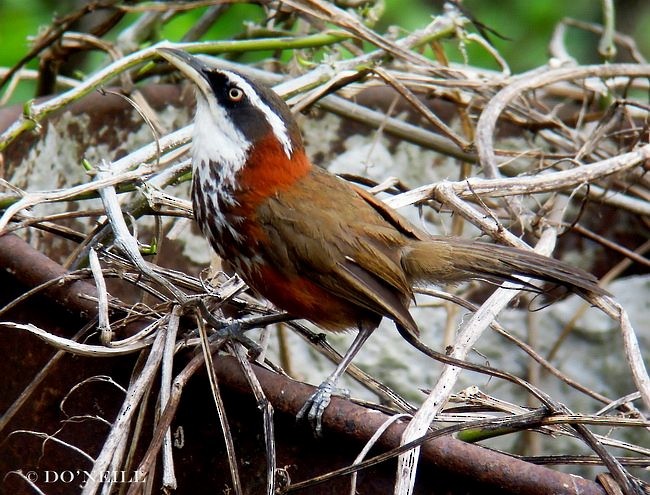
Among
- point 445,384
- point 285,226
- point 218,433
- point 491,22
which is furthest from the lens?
point 491,22

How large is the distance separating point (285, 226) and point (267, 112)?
1.20 ft

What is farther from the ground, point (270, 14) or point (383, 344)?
point (270, 14)

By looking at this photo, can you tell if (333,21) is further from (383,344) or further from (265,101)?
(383,344)

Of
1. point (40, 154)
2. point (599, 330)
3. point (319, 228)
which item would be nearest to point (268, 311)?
point (319, 228)

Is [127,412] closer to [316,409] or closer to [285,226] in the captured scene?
[316,409]

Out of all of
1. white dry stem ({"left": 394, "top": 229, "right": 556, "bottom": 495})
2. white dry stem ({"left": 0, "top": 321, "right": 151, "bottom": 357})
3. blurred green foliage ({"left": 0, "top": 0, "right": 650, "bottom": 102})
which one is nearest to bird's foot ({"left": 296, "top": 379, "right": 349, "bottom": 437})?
white dry stem ({"left": 394, "top": 229, "right": 556, "bottom": 495})

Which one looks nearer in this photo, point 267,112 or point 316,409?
point 316,409

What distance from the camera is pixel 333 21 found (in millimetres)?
4074

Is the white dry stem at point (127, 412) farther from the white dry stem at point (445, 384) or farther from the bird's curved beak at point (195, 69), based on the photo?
the bird's curved beak at point (195, 69)

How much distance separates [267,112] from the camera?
309 centimetres

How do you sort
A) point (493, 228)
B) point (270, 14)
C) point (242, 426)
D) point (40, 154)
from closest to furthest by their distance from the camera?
point (242, 426), point (493, 228), point (40, 154), point (270, 14)

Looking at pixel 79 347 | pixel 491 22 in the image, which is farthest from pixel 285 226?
pixel 491 22

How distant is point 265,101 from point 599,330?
2.71 metres

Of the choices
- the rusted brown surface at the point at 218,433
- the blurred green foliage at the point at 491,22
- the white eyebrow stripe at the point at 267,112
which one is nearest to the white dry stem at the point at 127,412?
the rusted brown surface at the point at 218,433
